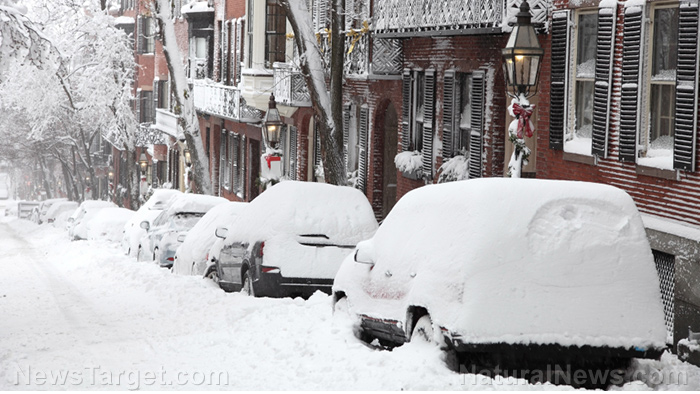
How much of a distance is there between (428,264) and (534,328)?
1.13 metres

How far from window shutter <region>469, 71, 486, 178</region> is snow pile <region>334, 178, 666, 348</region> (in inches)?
445

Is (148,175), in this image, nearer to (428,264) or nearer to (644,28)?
(644,28)

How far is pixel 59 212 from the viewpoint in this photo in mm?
62438

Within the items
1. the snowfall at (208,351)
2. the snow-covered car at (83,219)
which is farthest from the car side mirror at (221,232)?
the snow-covered car at (83,219)

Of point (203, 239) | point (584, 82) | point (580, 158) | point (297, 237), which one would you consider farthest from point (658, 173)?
point (203, 239)

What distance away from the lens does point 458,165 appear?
2122cm

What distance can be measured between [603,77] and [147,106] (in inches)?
1864

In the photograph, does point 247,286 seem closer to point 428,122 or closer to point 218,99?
point 428,122

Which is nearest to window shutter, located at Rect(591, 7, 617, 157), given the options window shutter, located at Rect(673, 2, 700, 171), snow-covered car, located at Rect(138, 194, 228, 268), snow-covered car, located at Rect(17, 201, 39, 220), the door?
window shutter, located at Rect(673, 2, 700, 171)

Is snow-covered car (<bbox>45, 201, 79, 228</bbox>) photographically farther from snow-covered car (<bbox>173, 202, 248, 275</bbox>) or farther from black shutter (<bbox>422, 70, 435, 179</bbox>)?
snow-covered car (<bbox>173, 202, 248, 275</bbox>)

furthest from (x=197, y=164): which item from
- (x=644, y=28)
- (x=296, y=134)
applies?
(x=644, y=28)

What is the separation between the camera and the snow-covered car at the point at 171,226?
22.3m

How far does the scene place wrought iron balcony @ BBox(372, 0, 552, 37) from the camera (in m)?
17.5

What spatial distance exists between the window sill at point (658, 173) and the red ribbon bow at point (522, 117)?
1.45 m
